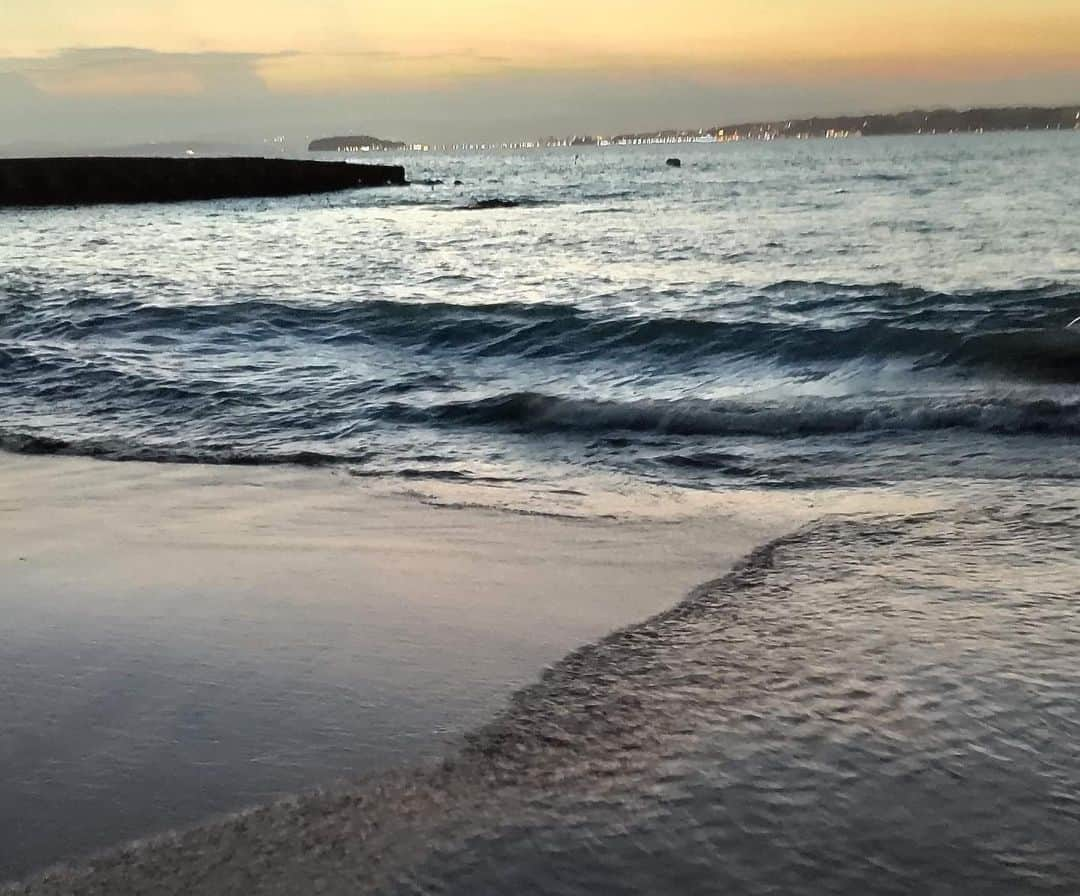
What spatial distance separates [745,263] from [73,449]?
1481cm

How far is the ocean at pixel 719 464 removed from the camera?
8.36 ft

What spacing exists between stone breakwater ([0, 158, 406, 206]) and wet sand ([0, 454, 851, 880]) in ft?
145

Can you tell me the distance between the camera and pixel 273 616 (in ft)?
13.4

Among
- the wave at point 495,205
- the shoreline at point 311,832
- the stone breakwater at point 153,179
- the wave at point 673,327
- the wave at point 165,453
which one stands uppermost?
the stone breakwater at point 153,179

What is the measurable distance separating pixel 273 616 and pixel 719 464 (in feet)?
11.0

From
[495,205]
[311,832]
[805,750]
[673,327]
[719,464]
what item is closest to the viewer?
[311,832]

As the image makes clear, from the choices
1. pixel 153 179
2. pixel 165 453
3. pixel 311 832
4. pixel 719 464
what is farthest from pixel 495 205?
pixel 311 832

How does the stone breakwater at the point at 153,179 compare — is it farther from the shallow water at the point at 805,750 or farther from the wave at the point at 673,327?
the shallow water at the point at 805,750

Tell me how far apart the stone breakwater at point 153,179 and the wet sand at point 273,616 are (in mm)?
44343

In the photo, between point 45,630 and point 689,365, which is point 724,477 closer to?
point 45,630

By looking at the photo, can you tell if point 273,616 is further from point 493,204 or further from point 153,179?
point 153,179

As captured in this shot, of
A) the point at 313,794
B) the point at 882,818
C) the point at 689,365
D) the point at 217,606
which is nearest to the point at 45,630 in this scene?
the point at 217,606

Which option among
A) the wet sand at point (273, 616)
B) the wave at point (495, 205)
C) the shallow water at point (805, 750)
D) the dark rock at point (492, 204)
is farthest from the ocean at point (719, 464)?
the dark rock at point (492, 204)

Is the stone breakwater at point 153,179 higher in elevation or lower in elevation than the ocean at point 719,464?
higher
